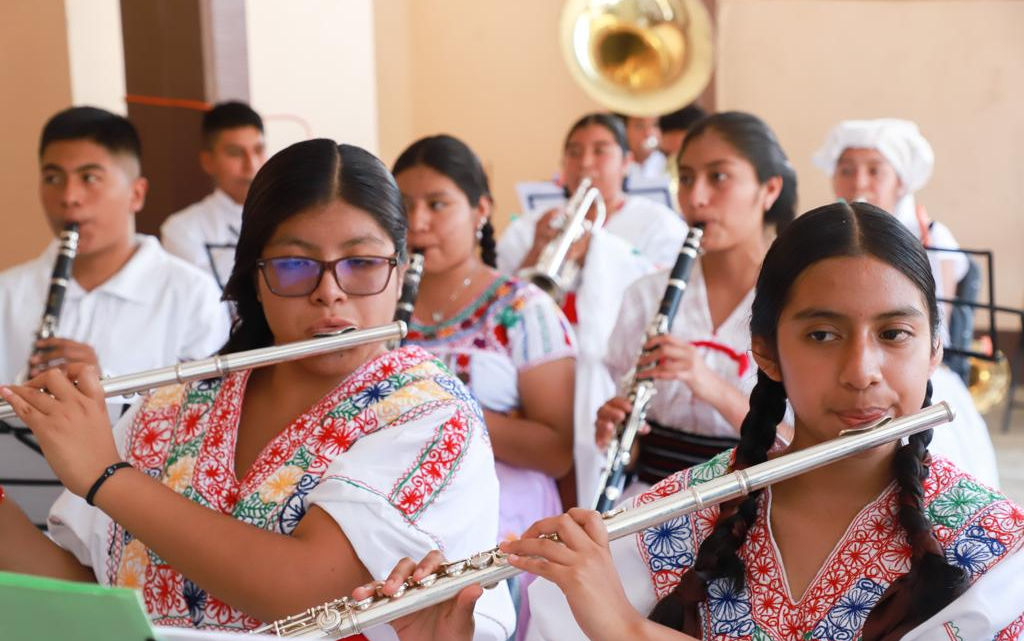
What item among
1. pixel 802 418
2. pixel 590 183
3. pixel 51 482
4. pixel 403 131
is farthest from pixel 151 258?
pixel 403 131

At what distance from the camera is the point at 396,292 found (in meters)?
1.75

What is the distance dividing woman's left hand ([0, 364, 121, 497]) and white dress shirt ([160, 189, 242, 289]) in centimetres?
300

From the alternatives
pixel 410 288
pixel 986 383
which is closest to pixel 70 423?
pixel 410 288

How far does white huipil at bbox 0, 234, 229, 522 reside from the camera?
3055 mm

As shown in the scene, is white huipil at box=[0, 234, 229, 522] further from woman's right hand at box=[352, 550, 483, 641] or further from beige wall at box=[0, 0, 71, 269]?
woman's right hand at box=[352, 550, 483, 641]

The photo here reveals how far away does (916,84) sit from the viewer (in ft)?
23.6

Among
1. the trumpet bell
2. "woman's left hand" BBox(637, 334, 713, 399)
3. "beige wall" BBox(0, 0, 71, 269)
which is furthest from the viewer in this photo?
the trumpet bell

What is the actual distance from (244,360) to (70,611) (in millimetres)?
737

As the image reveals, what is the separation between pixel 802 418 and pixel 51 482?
130 centimetres

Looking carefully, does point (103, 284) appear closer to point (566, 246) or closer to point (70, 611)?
point (566, 246)

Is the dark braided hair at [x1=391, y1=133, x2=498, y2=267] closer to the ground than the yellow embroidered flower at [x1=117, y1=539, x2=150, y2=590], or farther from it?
farther from it

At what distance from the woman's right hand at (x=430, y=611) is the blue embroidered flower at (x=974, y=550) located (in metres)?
0.54

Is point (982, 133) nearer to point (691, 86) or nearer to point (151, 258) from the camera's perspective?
point (691, 86)

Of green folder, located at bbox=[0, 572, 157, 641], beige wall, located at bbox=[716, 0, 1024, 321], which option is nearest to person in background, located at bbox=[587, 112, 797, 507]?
green folder, located at bbox=[0, 572, 157, 641]
